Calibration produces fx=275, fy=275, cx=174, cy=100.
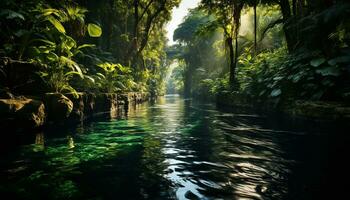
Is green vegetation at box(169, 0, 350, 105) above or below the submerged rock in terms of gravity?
above

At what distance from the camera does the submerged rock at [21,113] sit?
5.07 m

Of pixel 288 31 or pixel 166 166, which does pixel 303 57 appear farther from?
pixel 166 166

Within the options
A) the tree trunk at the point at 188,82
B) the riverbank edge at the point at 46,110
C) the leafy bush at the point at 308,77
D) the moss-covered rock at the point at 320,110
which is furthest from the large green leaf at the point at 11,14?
the tree trunk at the point at 188,82

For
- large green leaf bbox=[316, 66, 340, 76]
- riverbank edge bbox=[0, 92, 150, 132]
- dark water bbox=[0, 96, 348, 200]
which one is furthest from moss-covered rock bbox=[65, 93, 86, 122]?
large green leaf bbox=[316, 66, 340, 76]

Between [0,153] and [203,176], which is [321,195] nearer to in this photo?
[203,176]

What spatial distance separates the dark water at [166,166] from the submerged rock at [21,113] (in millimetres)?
276

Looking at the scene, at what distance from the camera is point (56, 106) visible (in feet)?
22.8

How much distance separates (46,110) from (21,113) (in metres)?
1.35

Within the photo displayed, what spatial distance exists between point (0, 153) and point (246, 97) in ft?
A: 39.5

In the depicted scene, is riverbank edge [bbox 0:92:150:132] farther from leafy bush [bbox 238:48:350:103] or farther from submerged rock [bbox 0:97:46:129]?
leafy bush [bbox 238:48:350:103]

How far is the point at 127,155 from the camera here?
4.23 meters

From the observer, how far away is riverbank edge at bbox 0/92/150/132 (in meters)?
5.20

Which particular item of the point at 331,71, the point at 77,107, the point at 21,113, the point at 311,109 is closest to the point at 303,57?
the point at 311,109

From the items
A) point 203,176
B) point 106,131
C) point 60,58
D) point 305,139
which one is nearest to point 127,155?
point 203,176
